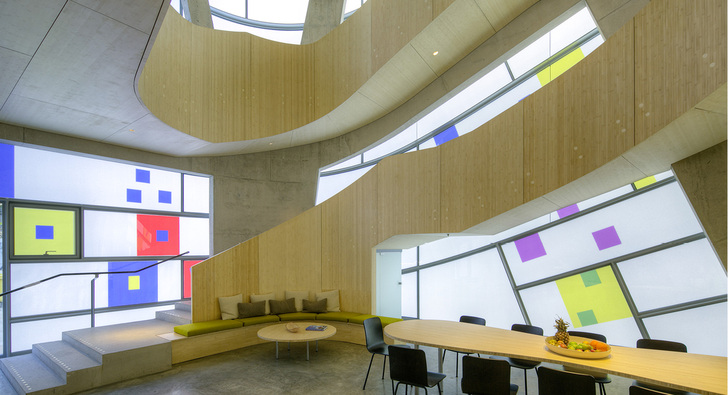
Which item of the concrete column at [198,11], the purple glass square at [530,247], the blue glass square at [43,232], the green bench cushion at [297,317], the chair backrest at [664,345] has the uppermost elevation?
the concrete column at [198,11]

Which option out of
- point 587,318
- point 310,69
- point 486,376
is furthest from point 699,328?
point 310,69

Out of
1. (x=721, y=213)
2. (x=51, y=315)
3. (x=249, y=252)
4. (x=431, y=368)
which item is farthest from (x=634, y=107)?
(x=51, y=315)

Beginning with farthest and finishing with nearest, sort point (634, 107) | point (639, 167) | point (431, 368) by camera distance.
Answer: point (431, 368) < point (639, 167) < point (634, 107)

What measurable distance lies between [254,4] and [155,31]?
6415 mm

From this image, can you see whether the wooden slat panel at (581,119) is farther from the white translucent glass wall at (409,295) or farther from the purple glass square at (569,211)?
the white translucent glass wall at (409,295)

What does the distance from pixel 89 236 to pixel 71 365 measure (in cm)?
364

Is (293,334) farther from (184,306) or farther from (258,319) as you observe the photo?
(184,306)

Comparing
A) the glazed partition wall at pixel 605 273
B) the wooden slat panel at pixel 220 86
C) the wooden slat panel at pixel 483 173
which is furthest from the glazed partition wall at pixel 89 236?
the wooden slat panel at pixel 483 173

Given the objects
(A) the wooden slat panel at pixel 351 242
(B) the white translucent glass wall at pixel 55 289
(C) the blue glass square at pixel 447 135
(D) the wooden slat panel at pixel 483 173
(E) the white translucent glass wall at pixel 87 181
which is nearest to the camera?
(D) the wooden slat panel at pixel 483 173

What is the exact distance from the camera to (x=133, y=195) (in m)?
8.70

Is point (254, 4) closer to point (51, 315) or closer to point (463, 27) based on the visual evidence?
point (463, 27)

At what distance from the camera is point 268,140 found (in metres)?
9.22

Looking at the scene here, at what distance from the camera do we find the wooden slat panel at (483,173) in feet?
17.5

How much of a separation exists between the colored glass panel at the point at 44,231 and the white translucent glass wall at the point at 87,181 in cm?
30
